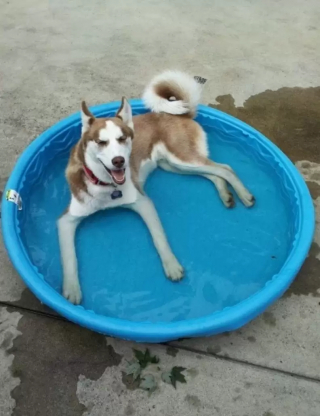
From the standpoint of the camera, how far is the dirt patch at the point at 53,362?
7.96ft

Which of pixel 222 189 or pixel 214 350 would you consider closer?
pixel 214 350

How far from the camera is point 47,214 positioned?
341 cm

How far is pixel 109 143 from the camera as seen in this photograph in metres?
2.71

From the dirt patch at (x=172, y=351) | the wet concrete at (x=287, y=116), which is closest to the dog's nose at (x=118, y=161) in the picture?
the dirt patch at (x=172, y=351)

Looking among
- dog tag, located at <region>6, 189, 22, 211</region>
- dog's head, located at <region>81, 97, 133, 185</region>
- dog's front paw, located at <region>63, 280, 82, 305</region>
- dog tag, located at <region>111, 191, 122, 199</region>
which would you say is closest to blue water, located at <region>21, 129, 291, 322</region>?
dog's front paw, located at <region>63, 280, 82, 305</region>

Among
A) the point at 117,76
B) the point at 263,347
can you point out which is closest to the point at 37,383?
the point at 263,347

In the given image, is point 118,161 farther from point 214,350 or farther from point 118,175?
point 214,350

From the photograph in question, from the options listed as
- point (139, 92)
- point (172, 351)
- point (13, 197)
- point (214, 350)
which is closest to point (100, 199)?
point (13, 197)

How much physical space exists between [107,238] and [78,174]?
518 mm

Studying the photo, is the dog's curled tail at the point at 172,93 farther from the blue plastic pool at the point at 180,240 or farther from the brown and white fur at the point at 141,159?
the blue plastic pool at the point at 180,240

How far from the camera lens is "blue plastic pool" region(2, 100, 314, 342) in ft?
8.83

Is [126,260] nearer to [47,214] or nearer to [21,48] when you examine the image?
[47,214]

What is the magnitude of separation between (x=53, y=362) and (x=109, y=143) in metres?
1.25

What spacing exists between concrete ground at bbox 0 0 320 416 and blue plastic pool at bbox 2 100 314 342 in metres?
0.22
